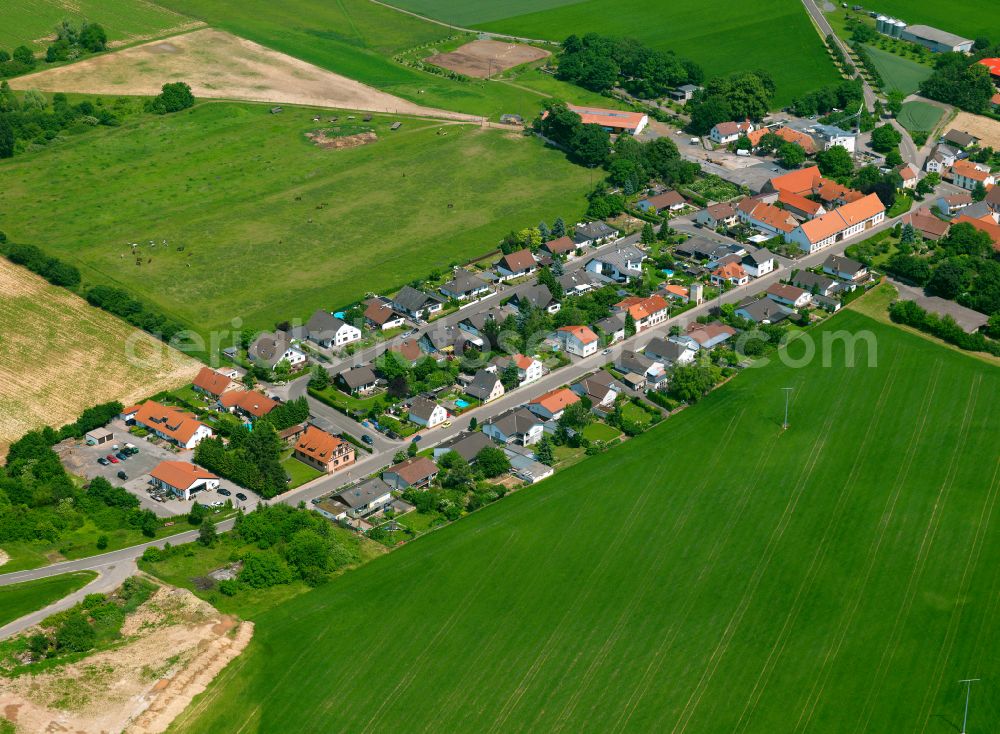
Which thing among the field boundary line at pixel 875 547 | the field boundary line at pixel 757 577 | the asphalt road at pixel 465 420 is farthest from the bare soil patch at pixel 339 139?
the field boundary line at pixel 875 547

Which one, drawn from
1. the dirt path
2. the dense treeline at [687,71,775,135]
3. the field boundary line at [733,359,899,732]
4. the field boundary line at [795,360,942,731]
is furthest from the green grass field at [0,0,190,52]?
the field boundary line at [795,360,942,731]

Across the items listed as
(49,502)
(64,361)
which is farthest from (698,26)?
(49,502)

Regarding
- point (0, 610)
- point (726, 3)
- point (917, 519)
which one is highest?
point (726, 3)

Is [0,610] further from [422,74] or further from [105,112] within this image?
[422,74]

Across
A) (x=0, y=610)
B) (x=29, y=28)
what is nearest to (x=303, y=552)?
(x=0, y=610)

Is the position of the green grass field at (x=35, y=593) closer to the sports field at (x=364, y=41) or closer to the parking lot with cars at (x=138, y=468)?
the parking lot with cars at (x=138, y=468)

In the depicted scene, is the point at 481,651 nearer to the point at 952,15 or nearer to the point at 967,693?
the point at 967,693
